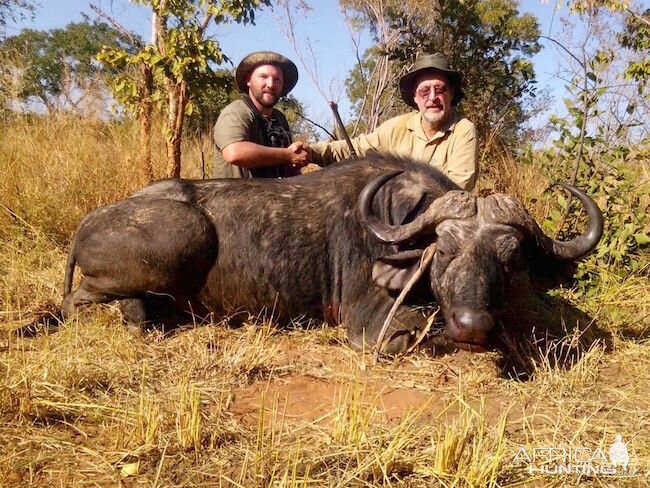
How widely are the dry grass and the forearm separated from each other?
Result: 5.05 ft

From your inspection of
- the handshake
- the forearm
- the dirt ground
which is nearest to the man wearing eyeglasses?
the handshake

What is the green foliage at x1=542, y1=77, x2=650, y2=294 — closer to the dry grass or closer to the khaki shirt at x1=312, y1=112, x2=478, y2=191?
the dry grass

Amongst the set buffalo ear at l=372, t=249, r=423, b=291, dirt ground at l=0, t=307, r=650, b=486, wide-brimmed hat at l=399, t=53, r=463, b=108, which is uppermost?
wide-brimmed hat at l=399, t=53, r=463, b=108

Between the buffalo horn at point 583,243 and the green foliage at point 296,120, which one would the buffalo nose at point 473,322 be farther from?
the green foliage at point 296,120

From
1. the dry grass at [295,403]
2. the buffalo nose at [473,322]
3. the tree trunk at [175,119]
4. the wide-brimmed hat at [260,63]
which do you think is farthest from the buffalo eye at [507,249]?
the tree trunk at [175,119]

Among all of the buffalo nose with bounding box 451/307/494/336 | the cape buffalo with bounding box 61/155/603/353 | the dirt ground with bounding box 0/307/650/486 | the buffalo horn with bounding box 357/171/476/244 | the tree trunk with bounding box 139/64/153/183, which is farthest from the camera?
the tree trunk with bounding box 139/64/153/183

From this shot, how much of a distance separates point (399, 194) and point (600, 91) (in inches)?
80.6

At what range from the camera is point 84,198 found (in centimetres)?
533

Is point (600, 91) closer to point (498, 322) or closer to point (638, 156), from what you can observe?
point (638, 156)

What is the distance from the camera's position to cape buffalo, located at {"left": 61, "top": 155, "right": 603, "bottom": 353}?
3.03 metres

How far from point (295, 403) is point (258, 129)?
10.2ft

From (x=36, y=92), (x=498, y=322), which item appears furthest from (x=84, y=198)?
(x=498, y=322)

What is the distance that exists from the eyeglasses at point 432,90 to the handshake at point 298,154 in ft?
3.74

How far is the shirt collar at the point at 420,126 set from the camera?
4594mm
